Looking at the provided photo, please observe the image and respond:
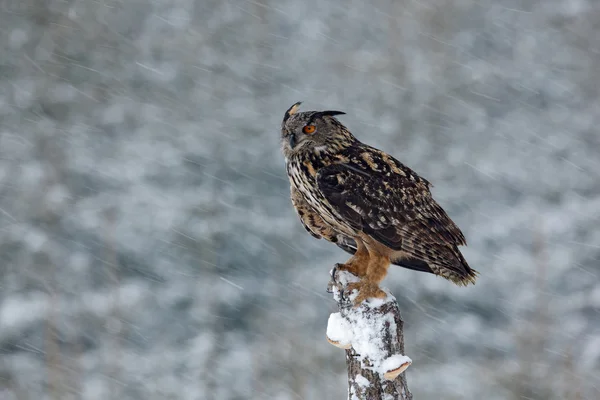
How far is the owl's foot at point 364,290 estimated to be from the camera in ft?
12.0

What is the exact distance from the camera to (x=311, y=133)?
4.57m

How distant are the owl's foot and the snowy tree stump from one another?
70 millimetres

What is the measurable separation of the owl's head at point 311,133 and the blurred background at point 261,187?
6601 millimetres

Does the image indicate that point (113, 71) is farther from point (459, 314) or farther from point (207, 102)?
point (459, 314)

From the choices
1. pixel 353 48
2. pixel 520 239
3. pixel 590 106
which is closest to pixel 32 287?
pixel 520 239

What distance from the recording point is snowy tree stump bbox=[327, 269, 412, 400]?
3.34 m

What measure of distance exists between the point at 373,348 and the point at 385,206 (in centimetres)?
111

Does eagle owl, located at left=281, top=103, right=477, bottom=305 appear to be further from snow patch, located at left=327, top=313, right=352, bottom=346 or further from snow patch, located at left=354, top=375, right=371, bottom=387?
snow patch, located at left=354, top=375, right=371, bottom=387

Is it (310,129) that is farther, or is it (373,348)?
(310,129)

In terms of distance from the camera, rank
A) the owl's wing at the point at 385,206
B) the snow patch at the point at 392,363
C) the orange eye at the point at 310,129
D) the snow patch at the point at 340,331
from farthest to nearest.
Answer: the orange eye at the point at 310,129 → the owl's wing at the point at 385,206 → the snow patch at the point at 340,331 → the snow patch at the point at 392,363

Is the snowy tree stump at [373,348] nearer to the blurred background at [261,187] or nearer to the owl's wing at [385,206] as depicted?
the owl's wing at [385,206]

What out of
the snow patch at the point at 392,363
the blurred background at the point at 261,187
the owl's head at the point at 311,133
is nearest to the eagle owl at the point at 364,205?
the owl's head at the point at 311,133

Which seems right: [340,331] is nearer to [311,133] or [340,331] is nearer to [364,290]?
[364,290]

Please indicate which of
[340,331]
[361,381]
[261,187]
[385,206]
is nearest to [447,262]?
[385,206]
